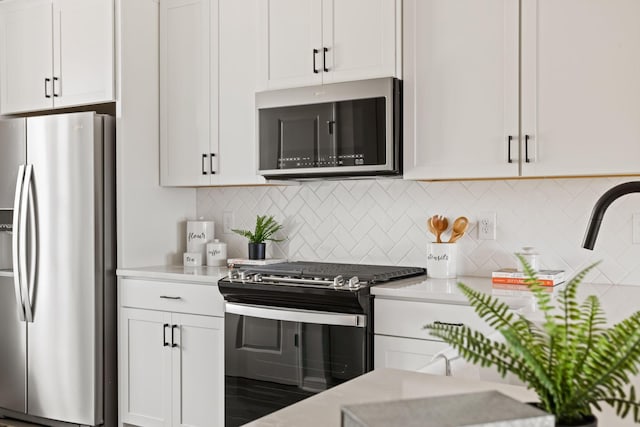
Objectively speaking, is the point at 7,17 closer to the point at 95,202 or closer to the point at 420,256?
the point at 95,202

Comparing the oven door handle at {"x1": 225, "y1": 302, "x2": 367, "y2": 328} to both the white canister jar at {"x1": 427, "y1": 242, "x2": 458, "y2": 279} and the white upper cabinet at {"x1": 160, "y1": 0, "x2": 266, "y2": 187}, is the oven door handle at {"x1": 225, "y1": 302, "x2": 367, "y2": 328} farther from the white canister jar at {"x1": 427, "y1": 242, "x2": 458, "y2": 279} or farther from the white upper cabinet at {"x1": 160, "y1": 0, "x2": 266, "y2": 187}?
the white upper cabinet at {"x1": 160, "y1": 0, "x2": 266, "y2": 187}

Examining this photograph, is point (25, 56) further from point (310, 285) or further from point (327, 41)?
point (310, 285)

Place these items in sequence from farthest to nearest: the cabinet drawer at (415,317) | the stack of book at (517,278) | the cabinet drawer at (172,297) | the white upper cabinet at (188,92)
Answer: the white upper cabinet at (188,92) < the cabinet drawer at (172,297) < the stack of book at (517,278) < the cabinet drawer at (415,317)

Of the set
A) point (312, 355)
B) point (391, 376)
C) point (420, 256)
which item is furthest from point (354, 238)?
point (391, 376)

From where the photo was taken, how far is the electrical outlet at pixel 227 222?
3.91 meters

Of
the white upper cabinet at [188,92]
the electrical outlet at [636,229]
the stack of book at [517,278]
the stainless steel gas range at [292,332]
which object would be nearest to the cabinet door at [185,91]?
the white upper cabinet at [188,92]

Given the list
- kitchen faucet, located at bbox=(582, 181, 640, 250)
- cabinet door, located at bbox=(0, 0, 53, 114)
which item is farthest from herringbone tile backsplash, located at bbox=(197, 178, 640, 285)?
kitchen faucet, located at bbox=(582, 181, 640, 250)

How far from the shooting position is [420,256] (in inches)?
130

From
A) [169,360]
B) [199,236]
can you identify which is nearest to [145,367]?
[169,360]

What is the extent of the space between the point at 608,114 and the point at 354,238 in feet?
4.57

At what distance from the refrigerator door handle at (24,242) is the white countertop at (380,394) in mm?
2946

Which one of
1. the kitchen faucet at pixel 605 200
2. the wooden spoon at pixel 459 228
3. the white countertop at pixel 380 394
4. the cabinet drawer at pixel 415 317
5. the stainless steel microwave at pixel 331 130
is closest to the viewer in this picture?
the white countertop at pixel 380 394

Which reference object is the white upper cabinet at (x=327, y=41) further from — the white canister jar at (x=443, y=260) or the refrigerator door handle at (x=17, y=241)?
the refrigerator door handle at (x=17, y=241)

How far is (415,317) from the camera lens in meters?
2.62
